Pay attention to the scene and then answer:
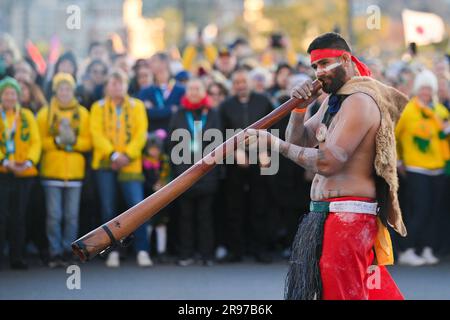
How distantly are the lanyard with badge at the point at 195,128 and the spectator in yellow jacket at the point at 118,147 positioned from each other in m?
0.51

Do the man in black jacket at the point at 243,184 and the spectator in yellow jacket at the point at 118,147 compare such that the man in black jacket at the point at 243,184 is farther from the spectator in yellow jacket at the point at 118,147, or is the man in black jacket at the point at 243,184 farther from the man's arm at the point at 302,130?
the man's arm at the point at 302,130

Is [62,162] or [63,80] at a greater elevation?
[63,80]

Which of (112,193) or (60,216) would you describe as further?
(112,193)

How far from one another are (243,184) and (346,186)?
5634mm

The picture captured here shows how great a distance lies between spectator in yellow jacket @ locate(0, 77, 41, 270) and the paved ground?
41cm

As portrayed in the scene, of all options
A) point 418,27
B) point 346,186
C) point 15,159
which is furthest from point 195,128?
point 346,186

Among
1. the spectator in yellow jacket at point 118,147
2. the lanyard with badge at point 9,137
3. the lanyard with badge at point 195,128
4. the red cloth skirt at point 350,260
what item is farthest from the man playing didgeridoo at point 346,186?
the lanyard with badge at point 9,137

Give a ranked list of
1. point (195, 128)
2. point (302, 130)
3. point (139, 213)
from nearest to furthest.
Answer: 1. point (139, 213)
2. point (302, 130)
3. point (195, 128)

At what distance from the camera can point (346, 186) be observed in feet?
19.1

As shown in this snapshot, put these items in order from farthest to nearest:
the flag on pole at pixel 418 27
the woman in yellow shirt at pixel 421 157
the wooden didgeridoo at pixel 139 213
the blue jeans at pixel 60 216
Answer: the flag on pole at pixel 418 27 < the woman in yellow shirt at pixel 421 157 < the blue jeans at pixel 60 216 < the wooden didgeridoo at pixel 139 213

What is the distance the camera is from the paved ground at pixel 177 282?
356 inches

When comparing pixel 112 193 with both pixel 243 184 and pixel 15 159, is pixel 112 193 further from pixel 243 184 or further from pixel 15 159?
pixel 243 184

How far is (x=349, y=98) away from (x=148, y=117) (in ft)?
20.3

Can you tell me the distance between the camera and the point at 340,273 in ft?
18.8
